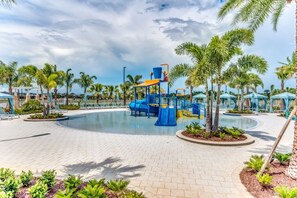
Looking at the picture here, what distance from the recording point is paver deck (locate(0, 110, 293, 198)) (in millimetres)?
4637

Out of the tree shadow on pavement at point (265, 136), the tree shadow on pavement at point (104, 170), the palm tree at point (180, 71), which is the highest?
the palm tree at point (180, 71)

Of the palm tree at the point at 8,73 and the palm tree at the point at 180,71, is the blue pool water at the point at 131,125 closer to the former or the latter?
the palm tree at the point at 180,71

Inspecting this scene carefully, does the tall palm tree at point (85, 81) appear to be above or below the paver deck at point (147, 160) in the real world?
above

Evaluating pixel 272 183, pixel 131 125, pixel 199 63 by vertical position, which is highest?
pixel 199 63

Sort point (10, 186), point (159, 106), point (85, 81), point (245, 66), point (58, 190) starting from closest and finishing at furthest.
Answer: point (10, 186)
point (58, 190)
point (245, 66)
point (159, 106)
point (85, 81)

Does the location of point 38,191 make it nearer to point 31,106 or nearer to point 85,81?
point 31,106

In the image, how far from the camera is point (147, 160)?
6492mm

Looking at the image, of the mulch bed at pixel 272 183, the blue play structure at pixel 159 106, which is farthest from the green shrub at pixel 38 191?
the blue play structure at pixel 159 106

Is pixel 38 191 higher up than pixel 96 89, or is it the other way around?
pixel 96 89

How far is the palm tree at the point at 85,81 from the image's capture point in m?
37.9

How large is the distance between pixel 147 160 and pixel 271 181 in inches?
139

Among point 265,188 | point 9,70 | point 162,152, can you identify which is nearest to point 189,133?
point 162,152

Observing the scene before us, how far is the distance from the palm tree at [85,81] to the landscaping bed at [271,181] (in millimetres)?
36144

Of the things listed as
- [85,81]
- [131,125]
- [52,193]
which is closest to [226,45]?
[52,193]
